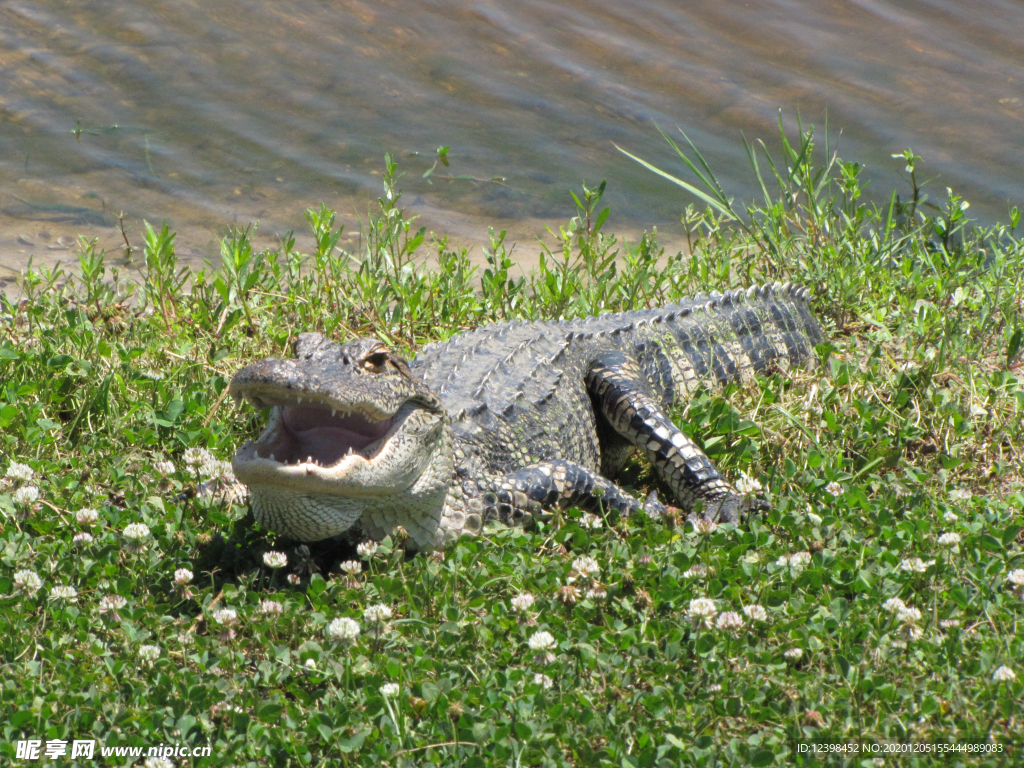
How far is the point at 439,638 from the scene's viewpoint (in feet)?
9.74

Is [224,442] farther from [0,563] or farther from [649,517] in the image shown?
[649,517]

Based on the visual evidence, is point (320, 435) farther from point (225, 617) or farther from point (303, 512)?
point (225, 617)

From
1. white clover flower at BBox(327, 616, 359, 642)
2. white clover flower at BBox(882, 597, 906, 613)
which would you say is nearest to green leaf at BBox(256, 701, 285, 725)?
white clover flower at BBox(327, 616, 359, 642)

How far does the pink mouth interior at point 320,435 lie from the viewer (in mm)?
3275

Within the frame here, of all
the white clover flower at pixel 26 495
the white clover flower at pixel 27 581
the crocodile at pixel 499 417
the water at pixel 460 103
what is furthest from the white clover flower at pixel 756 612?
the water at pixel 460 103

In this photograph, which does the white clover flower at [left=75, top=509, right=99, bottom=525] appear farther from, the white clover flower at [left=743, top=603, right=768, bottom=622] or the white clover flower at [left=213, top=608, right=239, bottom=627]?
the white clover flower at [left=743, top=603, right=768, bottom=622]

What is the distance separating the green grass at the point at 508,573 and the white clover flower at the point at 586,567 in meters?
0.04

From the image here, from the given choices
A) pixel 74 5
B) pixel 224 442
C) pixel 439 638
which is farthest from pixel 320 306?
pixel 74 5

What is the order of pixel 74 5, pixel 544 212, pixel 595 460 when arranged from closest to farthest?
pixel 595 460
pixel 544 212
pixel 74 5

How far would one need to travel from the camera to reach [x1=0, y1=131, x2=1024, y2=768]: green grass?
2566 mm

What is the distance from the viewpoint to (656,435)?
440cm

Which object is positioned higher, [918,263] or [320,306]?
[918,263]

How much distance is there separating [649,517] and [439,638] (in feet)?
3.97

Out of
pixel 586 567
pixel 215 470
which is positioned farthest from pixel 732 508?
pixel 215 470
